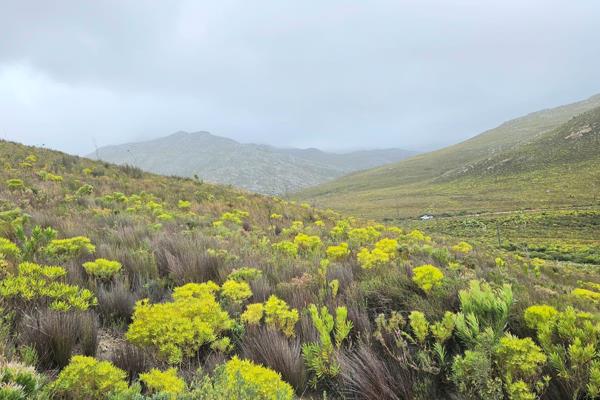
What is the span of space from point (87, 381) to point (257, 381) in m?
0.90

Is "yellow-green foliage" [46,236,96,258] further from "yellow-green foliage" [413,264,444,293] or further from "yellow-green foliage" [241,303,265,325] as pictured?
"yellow-green foliage" [413,264,444,293]

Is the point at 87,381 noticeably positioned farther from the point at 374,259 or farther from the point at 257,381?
the point at 374,259

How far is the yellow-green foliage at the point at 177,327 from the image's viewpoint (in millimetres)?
2537

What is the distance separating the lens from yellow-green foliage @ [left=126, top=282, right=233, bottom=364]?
2.54m

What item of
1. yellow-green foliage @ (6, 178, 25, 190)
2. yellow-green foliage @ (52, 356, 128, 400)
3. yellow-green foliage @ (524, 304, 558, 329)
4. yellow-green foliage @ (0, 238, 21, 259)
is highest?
yellow-green foliage @ (6, 178, 25, 190)

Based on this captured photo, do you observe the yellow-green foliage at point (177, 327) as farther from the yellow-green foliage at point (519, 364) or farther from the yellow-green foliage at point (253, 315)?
the yellow-green foliage at point (519, 364)

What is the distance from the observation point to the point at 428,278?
3.60 meters

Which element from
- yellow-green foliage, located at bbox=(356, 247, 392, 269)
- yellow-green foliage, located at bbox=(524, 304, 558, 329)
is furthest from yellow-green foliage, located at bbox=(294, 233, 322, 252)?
yellow-green foliage, located at bbox=(524, 304, 558, 329)

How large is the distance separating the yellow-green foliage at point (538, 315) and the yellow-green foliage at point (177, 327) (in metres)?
2.22

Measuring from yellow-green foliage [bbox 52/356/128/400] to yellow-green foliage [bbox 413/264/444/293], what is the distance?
2.67m

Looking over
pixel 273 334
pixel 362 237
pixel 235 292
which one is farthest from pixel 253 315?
pixel 362 237

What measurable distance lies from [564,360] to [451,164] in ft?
541

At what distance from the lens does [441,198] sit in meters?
91.4

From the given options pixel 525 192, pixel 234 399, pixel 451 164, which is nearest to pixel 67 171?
pixel 234 399
